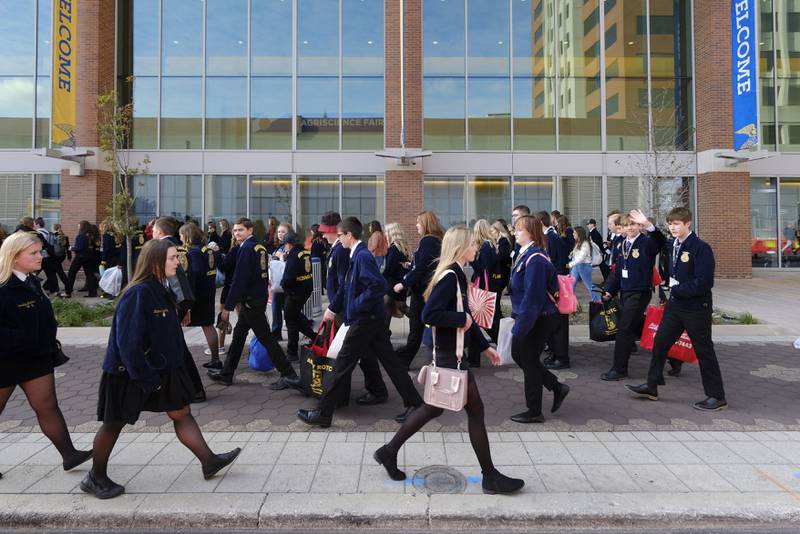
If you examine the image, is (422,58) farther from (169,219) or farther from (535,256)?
(535,256)

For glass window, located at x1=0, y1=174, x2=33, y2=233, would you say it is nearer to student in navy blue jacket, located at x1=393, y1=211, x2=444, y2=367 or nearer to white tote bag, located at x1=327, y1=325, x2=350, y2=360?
student in navy blue jacket, located at x1=393, y1=211, x2=444, y2=367

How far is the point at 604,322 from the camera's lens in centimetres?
670

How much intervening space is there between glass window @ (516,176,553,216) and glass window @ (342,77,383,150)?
4.86 metres

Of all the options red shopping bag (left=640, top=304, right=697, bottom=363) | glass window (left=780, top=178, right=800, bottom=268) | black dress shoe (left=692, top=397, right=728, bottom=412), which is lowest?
black dress shoe (left=692, top=397, right=728, bottom=412)

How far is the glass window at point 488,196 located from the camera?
1678 centimetres

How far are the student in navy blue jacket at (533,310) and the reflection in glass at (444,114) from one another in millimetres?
12499

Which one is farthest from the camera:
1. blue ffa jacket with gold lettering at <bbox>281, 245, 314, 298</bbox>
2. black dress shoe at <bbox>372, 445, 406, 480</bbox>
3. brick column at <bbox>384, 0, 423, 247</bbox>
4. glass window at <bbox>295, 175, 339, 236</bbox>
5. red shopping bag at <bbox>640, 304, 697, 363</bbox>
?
glass window at <bbox>295, 175, 339, 236</bbox>

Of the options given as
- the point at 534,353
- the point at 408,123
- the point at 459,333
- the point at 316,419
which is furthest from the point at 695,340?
the point at 408,123

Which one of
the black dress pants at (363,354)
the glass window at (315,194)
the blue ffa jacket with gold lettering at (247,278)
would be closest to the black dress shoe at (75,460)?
the black dress pants at (363,354)

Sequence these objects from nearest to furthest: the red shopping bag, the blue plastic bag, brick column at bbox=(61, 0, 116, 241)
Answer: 1. the red shopping bag
2. the blue plastic bag
3. brick column at bbox=(61, 0, 116, 241)

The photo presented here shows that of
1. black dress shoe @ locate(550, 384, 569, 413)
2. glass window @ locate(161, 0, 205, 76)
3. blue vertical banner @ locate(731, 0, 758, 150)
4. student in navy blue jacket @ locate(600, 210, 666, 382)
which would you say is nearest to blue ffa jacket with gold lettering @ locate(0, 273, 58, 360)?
black dress shoe @ locate(550, 384, 569, 413)

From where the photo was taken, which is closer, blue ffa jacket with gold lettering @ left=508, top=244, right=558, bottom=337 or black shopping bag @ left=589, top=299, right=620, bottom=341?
blue ffa jacket with gold lettering @ left=508, top=244, right=558, bottom=337

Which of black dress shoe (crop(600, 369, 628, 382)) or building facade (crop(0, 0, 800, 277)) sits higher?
building facade (crop(0, 0, 800, 277))

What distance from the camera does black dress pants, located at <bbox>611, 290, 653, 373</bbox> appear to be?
6070 mm
